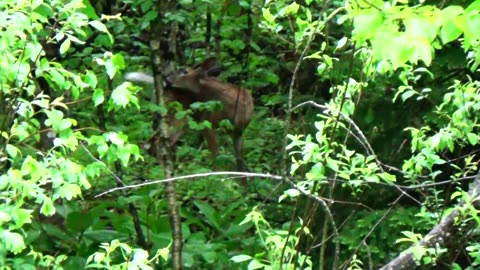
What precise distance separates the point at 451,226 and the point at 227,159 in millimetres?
6418

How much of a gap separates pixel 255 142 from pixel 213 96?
2.80 feet

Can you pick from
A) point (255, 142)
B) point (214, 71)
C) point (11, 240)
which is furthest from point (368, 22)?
point (255, 142)

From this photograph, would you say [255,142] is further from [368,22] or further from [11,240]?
[368,22]

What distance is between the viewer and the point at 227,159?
392 inches

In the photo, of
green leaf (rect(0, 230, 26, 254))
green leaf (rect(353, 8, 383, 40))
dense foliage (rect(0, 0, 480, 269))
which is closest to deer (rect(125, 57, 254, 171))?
dense foliage (rect(0, 0, 480, 269))

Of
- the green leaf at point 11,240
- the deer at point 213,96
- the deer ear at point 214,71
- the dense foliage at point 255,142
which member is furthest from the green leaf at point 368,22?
the deer ear at point 214,71

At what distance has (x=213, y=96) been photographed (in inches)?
433

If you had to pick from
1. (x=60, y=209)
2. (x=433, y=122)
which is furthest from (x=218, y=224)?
(x=433, y=122)

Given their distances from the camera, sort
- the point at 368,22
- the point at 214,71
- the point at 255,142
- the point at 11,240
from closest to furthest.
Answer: the point at 368,22, the point at 11,240, the point at 214,71, the point at 255,142

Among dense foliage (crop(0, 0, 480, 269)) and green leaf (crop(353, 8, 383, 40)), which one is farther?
dense foliage (crop(0, 0, 480, 269))

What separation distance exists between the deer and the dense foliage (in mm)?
212

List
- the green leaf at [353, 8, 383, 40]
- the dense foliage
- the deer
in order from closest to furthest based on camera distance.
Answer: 1. the green leaf at [353, 8, 383, 40]
2. the dense foliage
3. the deer

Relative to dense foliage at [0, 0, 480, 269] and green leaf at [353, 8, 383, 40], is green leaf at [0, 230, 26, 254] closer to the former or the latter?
dense foliage at [0, 0, 480, 269]

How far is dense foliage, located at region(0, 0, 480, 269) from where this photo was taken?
388 cm
